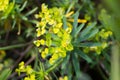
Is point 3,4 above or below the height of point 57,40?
above

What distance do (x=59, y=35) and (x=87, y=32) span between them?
0.17 metres

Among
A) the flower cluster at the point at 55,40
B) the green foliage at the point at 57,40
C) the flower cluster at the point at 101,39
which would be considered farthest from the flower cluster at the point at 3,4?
the flower cluster at the point at 101,39

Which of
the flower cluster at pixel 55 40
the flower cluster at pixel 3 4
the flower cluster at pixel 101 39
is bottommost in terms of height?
the flower cluster at pixel 101 39

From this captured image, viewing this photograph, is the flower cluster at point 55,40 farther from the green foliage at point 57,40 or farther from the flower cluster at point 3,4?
the flower cluster at point 3,4

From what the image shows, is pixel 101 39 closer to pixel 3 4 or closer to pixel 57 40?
pixel 57 40

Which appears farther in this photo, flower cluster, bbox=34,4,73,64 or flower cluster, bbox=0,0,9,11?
flower cluster, bbox=0,0,9,11

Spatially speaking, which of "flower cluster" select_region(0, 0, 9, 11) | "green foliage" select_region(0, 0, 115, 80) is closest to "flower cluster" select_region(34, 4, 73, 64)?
"green foliage" select_region(0, 0, 115, 80)

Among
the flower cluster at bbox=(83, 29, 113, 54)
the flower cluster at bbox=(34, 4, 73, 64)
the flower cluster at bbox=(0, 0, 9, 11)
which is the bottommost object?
the flower cluster at bbox=(83, 29, 113, 54)

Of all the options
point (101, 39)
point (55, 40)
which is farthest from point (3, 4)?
point (101, 39)

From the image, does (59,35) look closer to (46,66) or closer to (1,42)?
(46,66)

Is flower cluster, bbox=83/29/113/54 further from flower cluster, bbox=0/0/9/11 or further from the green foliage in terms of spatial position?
flower cluster, bbox=0/0/9/11

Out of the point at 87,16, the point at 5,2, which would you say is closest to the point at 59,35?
the point at 5,2

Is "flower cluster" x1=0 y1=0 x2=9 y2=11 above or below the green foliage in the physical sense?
above

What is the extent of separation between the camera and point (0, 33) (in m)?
1.42
